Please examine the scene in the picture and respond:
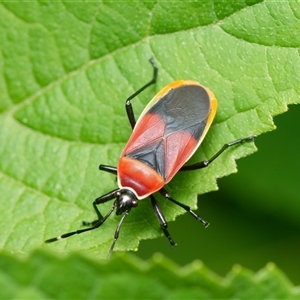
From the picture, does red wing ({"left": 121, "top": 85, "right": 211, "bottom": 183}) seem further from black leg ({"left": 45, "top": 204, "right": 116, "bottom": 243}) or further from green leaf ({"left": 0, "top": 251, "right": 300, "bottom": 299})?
green leaf ({"left": 0, "top": 251, "right": 300, "bottom": 299})

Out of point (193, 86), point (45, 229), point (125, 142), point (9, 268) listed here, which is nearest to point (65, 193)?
point (45, 229)

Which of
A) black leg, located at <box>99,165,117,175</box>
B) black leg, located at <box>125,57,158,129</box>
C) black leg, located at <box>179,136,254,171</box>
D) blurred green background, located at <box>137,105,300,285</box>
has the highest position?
black leg, located at <box>125,57,158,129</box>

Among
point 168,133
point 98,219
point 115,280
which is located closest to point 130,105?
point 168,133

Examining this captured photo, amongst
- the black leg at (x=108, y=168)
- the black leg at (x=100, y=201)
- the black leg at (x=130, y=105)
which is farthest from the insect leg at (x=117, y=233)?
the black leg at (x=130, y=105)

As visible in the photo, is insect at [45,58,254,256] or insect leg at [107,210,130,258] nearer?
insect leg at [107,210,130,258]

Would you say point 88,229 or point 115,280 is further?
point 88,229

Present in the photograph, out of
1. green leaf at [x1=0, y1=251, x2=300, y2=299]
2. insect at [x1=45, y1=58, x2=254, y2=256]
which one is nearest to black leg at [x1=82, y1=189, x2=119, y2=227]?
insect at [x1=45, y1=58, x2=254, y2=256]

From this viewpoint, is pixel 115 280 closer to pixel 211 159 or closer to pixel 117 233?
pixel 117 233
